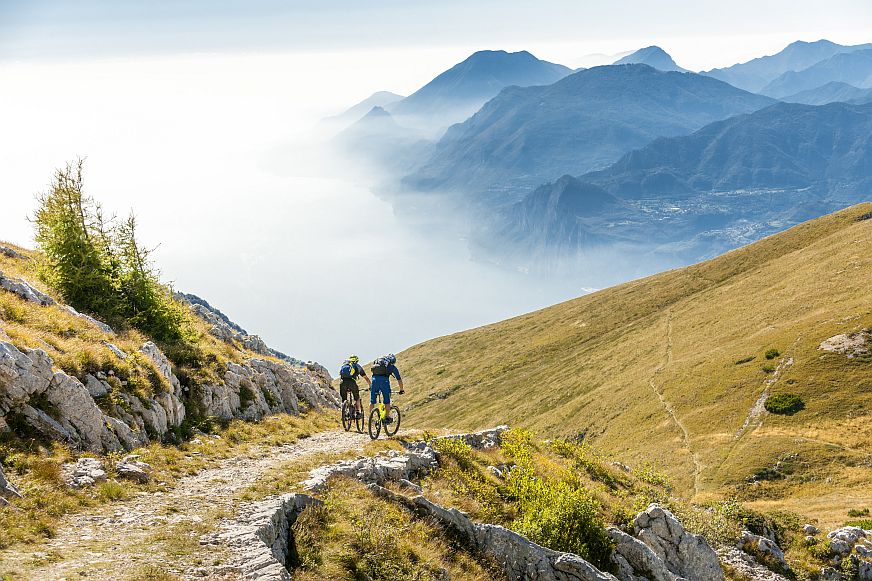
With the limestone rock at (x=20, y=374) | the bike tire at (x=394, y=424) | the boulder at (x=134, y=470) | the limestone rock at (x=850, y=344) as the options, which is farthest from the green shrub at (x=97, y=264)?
the limestone rock at (x=850, y=344)

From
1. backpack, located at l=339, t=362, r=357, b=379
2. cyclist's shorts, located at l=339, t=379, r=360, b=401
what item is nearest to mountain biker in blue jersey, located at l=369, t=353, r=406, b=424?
backpack, located at l=339, t=362, r=357, b=379

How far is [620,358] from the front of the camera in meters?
124

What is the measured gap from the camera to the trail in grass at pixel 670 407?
60.5 meters

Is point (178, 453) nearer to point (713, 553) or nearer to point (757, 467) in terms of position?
point (713, 553)

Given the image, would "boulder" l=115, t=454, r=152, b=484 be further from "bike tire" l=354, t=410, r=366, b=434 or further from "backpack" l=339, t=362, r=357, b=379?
"bike tire" l=354, t=410, r=366, b=434

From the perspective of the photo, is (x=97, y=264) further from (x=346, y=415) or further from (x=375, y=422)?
(x=375, y=422)

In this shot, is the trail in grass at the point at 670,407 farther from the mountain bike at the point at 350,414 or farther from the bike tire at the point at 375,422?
the bike tire at the point at 375,422

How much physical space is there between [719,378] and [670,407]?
8.48 meters

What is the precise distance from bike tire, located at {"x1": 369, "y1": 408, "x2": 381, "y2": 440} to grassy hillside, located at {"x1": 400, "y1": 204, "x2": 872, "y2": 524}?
31930 millimetres

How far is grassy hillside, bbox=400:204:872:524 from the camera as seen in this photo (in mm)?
56250

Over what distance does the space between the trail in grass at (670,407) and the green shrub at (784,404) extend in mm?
10340

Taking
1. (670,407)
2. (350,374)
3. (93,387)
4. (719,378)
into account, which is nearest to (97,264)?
(93,387)

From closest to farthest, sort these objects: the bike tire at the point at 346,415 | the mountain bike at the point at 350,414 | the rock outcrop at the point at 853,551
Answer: the rock outcrop at the point at 853,551, the mountain bike at the point at 350,414, the bike tire at the point at 346,415

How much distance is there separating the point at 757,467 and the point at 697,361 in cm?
4193
